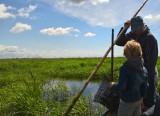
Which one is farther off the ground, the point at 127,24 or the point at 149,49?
the point at 127,24

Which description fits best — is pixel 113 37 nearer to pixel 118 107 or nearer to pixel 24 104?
pixel 118 107

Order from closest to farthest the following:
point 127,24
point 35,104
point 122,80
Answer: point 122,80 < point 127,24 < point 35,104

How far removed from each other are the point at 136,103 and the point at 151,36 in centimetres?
116

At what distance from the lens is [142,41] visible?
213 inches

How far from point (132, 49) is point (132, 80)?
18.5 inches

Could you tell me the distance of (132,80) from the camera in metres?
4.73

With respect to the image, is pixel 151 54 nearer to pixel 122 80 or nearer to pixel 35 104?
pixel 122 80

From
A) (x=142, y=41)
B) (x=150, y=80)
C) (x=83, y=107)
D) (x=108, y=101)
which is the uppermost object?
(x=142, y=41)

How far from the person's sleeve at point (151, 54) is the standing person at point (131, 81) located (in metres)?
0.55

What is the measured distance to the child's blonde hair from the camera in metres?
4.55

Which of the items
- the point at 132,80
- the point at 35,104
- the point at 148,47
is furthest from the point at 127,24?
the point at 35,104

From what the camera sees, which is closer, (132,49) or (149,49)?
(132,49)

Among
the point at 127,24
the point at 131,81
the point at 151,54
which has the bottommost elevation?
the point at 131,81

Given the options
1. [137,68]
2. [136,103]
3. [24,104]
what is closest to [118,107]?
[136,103]
